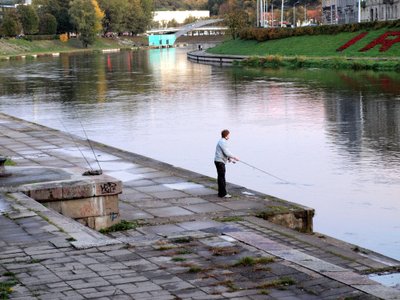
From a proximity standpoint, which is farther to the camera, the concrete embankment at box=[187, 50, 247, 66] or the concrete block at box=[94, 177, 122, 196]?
the concrete embankment at box=[187, 50, 247, 66]

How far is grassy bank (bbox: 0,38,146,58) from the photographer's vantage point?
460 feet

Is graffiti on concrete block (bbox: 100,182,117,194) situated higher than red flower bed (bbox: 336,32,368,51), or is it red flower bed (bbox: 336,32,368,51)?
red flower bed (bbox: 336,32,368,51)

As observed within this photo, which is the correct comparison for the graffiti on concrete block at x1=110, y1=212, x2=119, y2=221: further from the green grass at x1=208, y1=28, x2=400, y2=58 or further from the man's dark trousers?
the green grass at x1=208, y1=28, x2=400, y2=58

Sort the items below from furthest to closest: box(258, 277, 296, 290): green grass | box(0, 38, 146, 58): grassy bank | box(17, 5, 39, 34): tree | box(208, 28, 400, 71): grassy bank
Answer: box(17, 5, 39, 34): tree < box(0, 38, 146, 58): grassy bank < box(208, 28, 400, 71): grassy bank < box(258, 277, 296, 290): green grass

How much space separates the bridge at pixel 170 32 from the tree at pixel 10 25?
3692 centimetres

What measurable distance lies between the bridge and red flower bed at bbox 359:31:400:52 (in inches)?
3883

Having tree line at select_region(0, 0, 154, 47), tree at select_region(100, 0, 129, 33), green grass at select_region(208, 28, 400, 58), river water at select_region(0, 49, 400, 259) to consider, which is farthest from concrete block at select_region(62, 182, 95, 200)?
tree at select_region(100, 0, 129, 33)

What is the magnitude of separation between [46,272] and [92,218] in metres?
4.09

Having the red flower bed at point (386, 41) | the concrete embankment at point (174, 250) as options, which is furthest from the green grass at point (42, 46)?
the concrete embankment at point (174, 250)

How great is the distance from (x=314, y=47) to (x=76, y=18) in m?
78.1

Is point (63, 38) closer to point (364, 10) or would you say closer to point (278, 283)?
point (364, 10)

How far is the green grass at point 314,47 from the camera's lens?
74188mm

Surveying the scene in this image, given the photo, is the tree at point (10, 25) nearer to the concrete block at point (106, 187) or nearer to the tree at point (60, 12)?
the tree at point (60, 12)

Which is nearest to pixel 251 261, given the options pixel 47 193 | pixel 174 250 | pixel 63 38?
pixel 174 250
